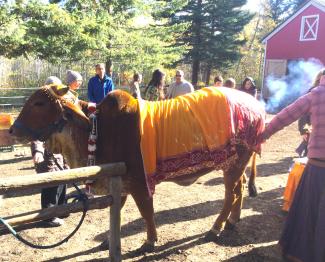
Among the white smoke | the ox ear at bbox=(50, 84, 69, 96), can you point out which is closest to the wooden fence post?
the ox ear at bbox=(50, 84, 69, 96)

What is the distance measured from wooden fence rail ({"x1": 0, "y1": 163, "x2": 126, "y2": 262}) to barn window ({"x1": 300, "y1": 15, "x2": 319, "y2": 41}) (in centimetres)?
2181

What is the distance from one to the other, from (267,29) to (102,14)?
36795 millimetres

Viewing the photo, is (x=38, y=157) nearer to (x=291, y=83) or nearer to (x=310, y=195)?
(x=310, y=195)

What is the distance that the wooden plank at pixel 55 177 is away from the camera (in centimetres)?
269

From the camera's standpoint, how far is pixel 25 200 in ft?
19.0

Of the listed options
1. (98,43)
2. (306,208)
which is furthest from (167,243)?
(98,43)

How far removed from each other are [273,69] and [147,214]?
21961mm

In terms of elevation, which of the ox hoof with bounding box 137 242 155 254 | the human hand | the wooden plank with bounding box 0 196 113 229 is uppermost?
the human hand

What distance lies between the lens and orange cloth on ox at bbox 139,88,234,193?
3760mm

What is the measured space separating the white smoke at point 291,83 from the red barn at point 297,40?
33cm

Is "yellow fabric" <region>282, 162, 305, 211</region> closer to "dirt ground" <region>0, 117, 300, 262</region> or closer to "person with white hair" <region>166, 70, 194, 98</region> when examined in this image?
"dirt ground" <region>0, 117, 300, 262</region>

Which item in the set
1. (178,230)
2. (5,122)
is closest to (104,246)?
(178,230)

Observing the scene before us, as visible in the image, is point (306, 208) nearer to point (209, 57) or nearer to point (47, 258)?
point (47, 258)

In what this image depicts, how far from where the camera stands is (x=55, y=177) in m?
2.88
